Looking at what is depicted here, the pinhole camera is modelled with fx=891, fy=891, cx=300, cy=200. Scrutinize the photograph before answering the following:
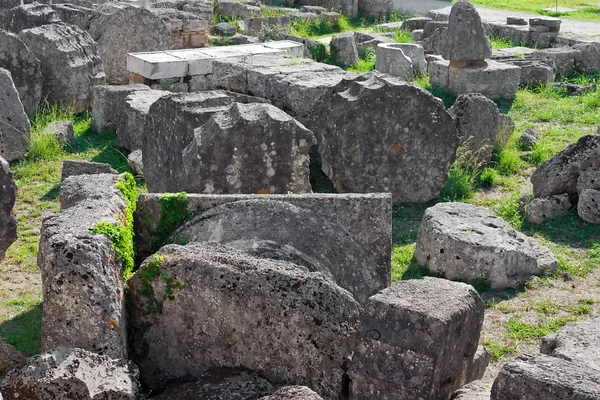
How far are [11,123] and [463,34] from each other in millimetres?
6640

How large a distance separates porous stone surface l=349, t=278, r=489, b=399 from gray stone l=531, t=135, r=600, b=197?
4617 millimetres

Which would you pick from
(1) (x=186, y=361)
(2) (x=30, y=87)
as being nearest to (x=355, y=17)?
(2) (x=30, y=87)

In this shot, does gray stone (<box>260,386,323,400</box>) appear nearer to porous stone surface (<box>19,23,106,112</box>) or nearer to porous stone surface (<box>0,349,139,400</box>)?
Answer: porous stone surface (<box>0,349,139,400</box>)

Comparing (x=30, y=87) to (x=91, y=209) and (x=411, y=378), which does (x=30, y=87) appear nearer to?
(x=91, y=209)

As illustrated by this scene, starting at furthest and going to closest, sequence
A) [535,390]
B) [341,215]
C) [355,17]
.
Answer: [355,17] < [341,215] < [535,390]

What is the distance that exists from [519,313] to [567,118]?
617 centimetres

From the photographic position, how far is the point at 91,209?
579 cm

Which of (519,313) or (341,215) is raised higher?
(341,215)

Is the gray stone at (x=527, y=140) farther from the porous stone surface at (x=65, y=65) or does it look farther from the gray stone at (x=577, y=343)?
the porous stone surface at (x=65, y=65)

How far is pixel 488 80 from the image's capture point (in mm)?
13492

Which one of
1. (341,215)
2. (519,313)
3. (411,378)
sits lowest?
(519,313)

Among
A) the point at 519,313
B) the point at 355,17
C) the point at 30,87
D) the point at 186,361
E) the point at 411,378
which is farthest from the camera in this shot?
the point at 355,17

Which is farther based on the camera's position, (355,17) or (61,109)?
(355,17)

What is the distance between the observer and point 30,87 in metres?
11.9
